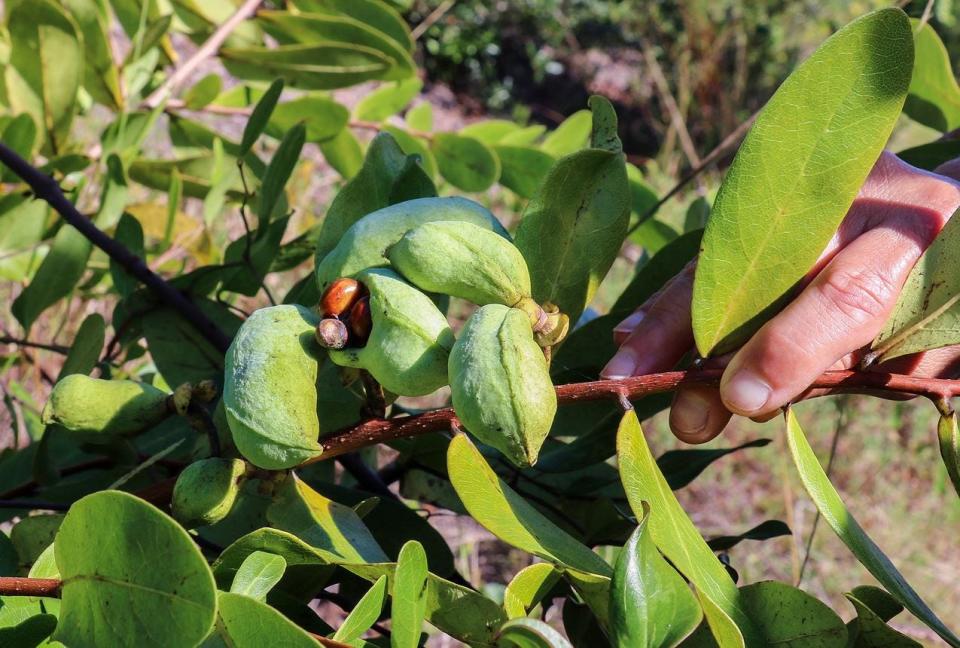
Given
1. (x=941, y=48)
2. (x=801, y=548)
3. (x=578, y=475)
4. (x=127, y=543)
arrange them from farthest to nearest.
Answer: (x=801, y=548), (x=941, y=48), (x=578, y=475), (x=127, y=543)

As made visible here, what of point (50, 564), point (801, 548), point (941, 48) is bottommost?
point (801, 548)

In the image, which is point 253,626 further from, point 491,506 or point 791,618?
point 791,618

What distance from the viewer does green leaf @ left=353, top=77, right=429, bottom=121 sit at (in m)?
1.35

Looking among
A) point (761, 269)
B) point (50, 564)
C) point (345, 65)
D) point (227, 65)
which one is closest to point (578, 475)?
point (761, 269)

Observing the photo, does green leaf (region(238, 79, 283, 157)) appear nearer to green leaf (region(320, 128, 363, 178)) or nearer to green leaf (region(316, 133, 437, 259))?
green leaf (region(316, 133, 437, 259))

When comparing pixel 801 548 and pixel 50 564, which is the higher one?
pixel 50 564

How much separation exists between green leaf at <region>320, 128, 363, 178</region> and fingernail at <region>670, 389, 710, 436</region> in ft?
2.37

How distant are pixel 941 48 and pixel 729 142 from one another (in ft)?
1.04

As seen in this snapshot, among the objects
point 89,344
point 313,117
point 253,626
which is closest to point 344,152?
point 313,117

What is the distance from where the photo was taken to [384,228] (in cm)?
55

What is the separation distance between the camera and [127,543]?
0.44 m

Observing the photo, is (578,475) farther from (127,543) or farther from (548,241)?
(127,543)

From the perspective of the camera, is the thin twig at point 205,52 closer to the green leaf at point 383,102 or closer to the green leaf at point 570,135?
the green leaf at point 383,102

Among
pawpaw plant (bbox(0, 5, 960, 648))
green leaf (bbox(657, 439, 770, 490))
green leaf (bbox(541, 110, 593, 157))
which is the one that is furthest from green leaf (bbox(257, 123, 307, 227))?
green leaf (bbox(541, 110, 593, 157))
